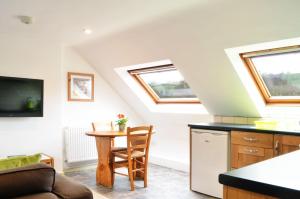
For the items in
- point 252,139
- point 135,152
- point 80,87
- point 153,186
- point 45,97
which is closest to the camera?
point 252,139

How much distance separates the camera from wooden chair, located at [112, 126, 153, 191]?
147 inches

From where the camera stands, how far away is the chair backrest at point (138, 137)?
3703 millimetres

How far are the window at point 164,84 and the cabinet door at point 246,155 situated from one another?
5.28ft

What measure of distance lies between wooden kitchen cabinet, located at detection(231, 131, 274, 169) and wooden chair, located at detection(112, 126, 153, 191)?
1226mm

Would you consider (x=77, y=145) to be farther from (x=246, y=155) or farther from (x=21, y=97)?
(x=246, y=155)

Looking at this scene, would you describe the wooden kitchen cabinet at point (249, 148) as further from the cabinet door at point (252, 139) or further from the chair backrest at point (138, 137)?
the chair backrest at point (138, 137)

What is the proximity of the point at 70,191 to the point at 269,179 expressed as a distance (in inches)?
43.8

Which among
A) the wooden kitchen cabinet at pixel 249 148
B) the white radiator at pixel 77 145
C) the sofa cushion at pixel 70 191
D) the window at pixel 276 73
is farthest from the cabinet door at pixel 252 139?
the white radiator at pixel 77 145

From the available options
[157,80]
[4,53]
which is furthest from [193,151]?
[4,53]

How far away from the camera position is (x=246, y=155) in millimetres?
3154

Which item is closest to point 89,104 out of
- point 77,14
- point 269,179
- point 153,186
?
point 153,186

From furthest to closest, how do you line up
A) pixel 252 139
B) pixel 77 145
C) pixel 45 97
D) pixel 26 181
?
pixel 77 145 → pixel 45 97 → pixel 252 139 → pixel 26 181

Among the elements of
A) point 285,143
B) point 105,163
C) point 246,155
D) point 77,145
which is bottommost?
point 105,163

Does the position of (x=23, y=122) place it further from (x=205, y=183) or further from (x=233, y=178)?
(x=233, y=178)
